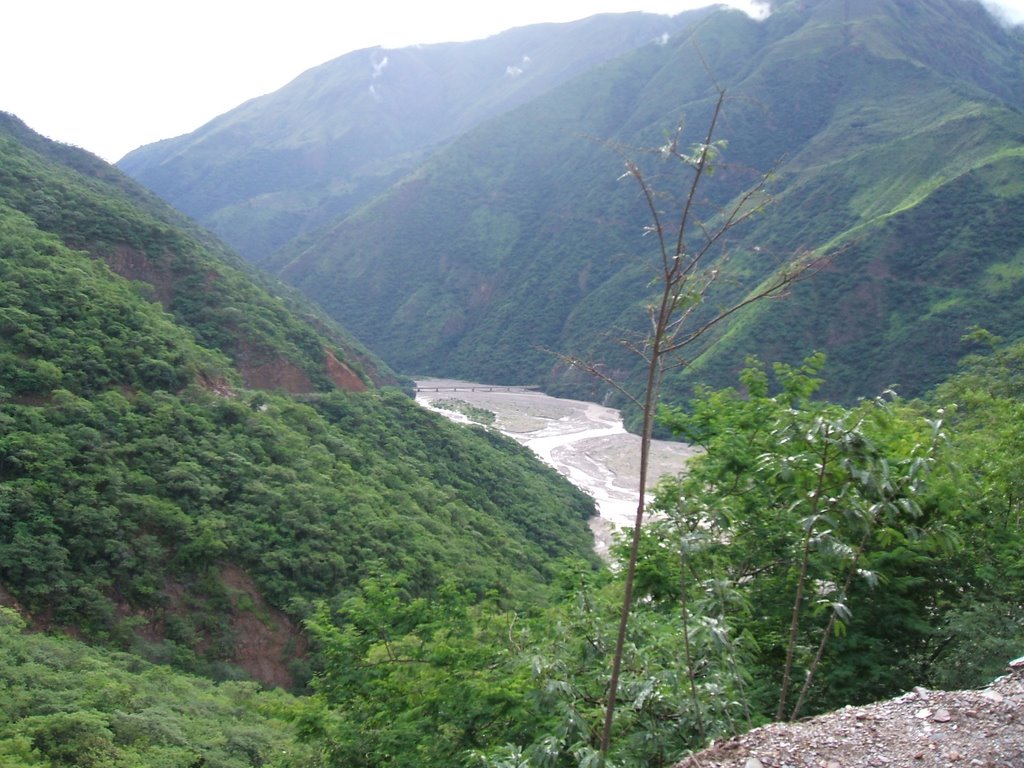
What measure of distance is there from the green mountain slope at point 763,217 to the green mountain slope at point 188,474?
953 inches

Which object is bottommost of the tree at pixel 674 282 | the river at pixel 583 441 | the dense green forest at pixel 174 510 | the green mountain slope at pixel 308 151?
the river at pixel 583 441

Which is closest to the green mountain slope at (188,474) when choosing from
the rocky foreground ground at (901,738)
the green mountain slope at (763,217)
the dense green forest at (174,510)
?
the dense green forest at (174,510)

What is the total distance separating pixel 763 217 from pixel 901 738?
5845 centimetres

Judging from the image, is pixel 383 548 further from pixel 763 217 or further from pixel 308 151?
pixel 308 151

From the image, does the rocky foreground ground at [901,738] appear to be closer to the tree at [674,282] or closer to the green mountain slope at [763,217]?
the tree at [674,282]

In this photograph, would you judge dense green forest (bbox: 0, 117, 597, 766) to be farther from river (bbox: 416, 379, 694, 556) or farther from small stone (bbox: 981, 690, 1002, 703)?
river (bbox: 416, 379, 694, 556)

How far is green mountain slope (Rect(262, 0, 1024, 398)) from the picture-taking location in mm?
56094

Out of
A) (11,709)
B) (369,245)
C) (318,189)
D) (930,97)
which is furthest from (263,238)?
(11,709)

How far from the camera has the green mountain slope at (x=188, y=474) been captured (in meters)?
16.8

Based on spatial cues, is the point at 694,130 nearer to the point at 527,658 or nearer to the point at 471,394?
the point at 471,394

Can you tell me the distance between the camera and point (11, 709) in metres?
11.0

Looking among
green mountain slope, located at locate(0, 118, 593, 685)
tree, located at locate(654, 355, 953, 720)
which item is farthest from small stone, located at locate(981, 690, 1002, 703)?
green mountain slope, located at locate(0, 118, 593, 685)

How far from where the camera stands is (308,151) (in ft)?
560

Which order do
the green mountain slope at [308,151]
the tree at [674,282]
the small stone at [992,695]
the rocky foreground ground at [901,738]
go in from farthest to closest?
the green mountain slope at [308,151], the small stone at [992,695], the tree at [674,282], the rocky foreground ground at [901,738]
